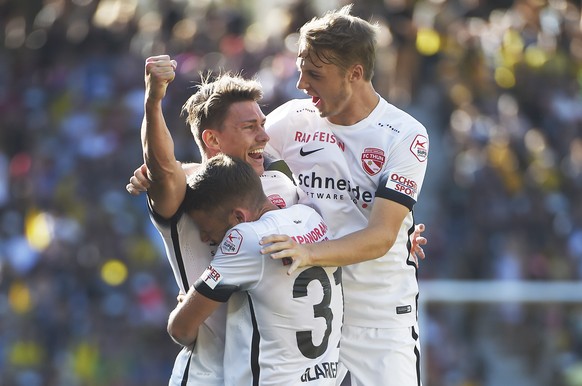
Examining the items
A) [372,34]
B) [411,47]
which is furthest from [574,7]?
[372,34]

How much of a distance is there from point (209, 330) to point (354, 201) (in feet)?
3.33

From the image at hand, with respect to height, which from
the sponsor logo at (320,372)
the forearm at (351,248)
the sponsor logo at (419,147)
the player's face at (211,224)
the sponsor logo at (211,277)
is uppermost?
the sponsor logo at (419,147)

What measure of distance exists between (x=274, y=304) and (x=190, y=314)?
36cm

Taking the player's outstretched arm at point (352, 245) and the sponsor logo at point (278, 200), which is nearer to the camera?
the player's outstretched arm at point (352, 245)

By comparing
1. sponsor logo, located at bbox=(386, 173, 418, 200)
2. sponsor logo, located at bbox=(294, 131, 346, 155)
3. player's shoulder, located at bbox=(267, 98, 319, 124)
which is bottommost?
sponsor logo, located at bbox=(386, 173, 418, 200)

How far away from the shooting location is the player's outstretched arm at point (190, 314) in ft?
15.5

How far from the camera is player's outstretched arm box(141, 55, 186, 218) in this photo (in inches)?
182

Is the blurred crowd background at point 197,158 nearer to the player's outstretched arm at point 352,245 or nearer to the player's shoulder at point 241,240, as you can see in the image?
the player's outstretched arm at point 352,245

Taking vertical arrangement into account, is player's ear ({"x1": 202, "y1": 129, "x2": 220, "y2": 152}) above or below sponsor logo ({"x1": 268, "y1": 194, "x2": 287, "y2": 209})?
above

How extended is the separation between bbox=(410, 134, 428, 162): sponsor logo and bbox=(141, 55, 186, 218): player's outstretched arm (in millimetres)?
1243

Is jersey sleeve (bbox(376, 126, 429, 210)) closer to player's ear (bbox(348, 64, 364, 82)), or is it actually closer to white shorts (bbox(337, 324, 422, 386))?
player's ear (bbox(348, 64, 364, 82))

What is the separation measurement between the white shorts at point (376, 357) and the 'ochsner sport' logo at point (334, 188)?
654 millimetres

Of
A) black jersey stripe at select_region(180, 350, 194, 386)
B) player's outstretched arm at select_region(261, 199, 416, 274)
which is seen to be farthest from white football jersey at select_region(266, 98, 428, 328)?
black jersey stripe at select_region(180, 350, 194, 386)

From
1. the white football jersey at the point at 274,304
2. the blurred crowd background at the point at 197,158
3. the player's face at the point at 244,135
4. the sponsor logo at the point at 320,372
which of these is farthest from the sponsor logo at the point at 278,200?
the blurred crowd background at the point at 197,158
